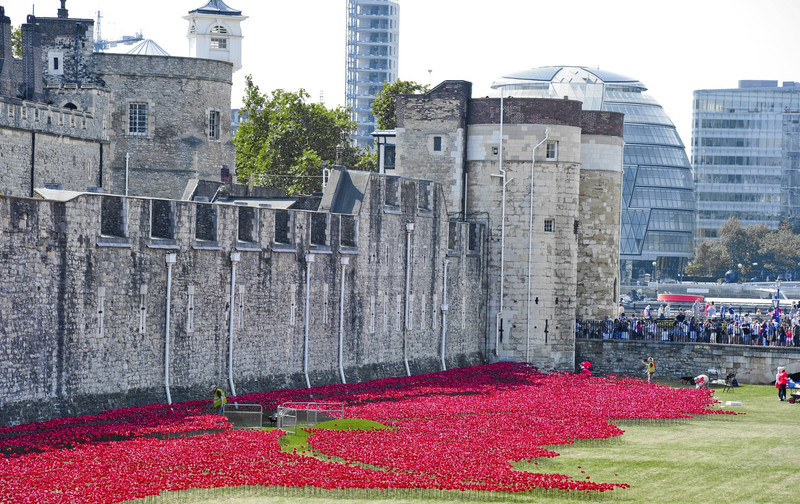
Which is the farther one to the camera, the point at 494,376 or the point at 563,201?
the point at 563,201

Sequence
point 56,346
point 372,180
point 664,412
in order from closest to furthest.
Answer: point 56,346 < point 664,412 < point 372,180

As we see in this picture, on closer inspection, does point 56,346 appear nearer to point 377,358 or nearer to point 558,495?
point 558,495

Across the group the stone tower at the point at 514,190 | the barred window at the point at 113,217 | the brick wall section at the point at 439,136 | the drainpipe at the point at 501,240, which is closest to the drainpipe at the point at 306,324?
the barred window at the point at 113,217

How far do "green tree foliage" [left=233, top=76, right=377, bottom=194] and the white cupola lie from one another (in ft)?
66.9

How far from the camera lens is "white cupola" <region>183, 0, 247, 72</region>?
11374cm

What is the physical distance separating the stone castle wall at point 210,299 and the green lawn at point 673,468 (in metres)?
9.34

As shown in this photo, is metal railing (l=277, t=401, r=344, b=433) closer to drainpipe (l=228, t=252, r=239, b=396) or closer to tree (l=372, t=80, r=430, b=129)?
drainpipe (l=228, t=252, r=239, b=396)

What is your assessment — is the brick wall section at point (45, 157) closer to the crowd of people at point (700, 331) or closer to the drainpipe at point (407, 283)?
the drainpipe at point (407, 283)

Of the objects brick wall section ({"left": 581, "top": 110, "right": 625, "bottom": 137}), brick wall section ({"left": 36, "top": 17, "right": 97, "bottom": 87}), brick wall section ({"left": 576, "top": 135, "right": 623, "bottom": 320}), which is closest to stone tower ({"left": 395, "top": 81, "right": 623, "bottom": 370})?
brick wall section ({"left": 581, "top": 110, "right": 625, "bottom": 137})

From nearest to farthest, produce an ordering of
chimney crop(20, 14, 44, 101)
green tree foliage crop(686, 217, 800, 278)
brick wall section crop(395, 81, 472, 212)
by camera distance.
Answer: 1. brick wall section crop(395, 81, 472, 212)
2. chimney crop(20, 14, 44, 101)
3. green tree foliage crop(686, 217, 800, 278)

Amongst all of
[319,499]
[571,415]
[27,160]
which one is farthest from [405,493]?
[27,160]

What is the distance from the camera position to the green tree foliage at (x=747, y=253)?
6555 inches

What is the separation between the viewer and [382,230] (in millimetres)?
55156

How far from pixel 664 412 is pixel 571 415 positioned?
172 inches
